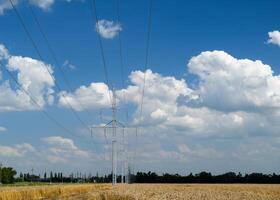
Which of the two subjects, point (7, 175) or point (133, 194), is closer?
point (133, 194)

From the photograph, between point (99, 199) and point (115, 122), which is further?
point (115, 122)

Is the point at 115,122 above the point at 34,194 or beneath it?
above

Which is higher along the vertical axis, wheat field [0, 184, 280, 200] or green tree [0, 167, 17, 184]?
green tree [0, 167, 17, 184]

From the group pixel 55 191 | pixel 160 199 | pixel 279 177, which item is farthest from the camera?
→ pixel 279 177

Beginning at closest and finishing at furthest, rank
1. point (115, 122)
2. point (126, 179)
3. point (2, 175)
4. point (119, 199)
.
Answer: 1. point (119, 199)
2. point (115, 122)
3. point (126, 179)
4. point (2, 175)

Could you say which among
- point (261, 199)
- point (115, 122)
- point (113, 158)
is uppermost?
point (115, 122)

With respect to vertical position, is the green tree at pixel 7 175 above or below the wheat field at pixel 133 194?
above

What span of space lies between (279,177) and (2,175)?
102m

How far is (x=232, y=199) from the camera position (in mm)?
47875

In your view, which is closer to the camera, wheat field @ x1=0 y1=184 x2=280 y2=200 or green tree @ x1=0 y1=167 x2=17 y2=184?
wheat field @ x1=0 y1=184 x2=280 y2=200

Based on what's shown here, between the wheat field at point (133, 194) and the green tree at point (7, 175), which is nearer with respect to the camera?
the wheat field at point (133, 194)

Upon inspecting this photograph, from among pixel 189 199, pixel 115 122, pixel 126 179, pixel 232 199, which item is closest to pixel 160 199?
pixel 189 199

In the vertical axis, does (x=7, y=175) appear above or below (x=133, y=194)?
above

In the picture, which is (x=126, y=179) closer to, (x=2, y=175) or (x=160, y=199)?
(x=2, y=175)
